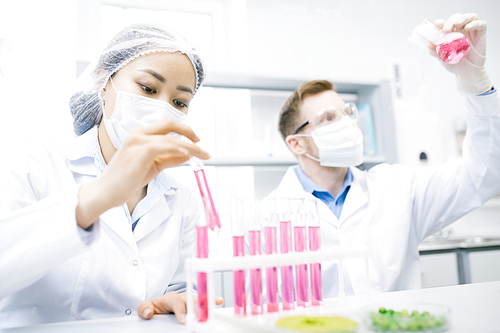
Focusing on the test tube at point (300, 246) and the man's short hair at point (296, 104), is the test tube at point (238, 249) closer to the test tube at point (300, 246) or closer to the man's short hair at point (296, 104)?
the test tube at point (300, 246)

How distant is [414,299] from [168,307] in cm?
61

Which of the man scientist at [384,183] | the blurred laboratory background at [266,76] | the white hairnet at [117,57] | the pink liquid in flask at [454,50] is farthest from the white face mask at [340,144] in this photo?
the white hairnet at [117,57]

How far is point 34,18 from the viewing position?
2383mm

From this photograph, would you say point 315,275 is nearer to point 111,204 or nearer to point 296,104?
point 111,204

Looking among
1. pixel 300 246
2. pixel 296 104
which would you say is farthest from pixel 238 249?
pixel 296 104

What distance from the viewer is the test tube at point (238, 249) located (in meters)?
0.75

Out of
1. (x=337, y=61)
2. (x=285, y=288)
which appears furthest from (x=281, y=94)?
(x=285, y=288)

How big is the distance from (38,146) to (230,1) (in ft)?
7.17

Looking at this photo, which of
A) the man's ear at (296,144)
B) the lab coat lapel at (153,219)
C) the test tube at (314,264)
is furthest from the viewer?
the man's ear at (296,144)

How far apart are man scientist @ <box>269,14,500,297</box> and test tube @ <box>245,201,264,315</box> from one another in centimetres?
82

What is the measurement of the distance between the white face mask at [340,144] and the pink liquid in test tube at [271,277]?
106cm

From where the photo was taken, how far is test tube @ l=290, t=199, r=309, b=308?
81 centimetres

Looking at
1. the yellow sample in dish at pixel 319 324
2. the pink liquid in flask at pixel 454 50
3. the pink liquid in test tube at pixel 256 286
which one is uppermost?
the pink liquid in flask at pixel 454 50

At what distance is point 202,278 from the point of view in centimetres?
73
